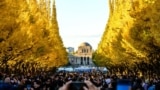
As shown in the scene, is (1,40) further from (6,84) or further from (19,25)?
(6,84)

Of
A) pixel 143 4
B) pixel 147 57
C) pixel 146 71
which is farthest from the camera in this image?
pixel 146 71

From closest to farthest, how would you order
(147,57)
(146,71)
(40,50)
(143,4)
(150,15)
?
(150,15) < (143,4) < (147,57) < (146,71) < (40,50)

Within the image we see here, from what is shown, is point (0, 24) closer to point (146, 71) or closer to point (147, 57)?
point (147, 57)

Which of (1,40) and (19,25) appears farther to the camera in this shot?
(19,25)

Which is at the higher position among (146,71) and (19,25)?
(19,25)

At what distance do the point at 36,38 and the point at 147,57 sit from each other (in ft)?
54.7

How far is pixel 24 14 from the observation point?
48.2 metres

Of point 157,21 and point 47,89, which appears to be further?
point 157,21

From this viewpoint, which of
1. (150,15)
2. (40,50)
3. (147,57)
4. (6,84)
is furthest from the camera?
(40,50)

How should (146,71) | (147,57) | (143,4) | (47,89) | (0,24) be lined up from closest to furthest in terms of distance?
(47,89) < (0,24) < (143,4) < (147,57) < (146,71)

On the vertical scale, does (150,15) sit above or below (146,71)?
above

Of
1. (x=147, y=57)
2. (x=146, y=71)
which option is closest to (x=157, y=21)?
(x=147, y=57)

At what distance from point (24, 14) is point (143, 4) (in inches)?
373

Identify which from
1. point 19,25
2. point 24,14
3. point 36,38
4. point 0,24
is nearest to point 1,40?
point 0,24
